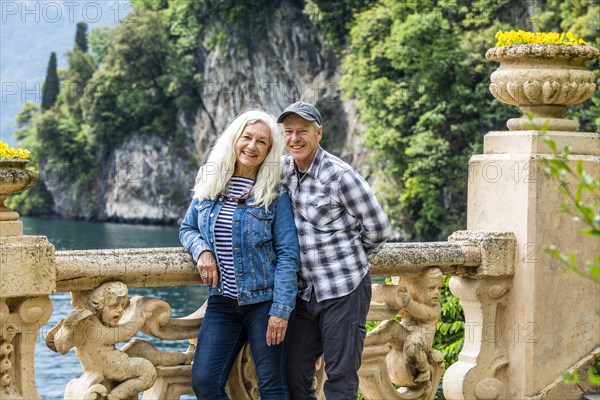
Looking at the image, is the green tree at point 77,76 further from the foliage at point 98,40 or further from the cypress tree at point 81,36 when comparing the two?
the cypress tree at point 81,36

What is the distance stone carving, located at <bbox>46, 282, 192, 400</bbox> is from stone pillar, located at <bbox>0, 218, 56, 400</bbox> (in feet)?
0.49

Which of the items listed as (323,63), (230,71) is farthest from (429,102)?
(230,71)

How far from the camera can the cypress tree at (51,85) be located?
303 ft

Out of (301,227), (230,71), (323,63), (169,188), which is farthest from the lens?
(169,188)

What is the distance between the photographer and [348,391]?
517 cm

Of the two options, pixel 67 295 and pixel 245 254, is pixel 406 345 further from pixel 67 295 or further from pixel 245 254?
pixel 67 295

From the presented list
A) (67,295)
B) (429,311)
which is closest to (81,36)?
(67,295)

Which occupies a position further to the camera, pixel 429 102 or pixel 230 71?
pixel 230 71

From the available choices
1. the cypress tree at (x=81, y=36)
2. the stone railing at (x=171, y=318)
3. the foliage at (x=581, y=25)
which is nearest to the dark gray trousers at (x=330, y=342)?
the stone railing at (x=171, y=318)

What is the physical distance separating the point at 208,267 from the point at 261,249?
230mm

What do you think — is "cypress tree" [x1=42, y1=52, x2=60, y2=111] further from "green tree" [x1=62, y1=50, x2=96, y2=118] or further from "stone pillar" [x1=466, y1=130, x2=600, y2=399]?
"stone pillar" [x1=466, y1=130, x2=600, y2=399]

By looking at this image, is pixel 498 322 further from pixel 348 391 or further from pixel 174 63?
pixel 174 63

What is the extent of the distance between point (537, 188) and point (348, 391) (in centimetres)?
153

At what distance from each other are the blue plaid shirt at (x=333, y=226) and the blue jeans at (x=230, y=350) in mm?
260
